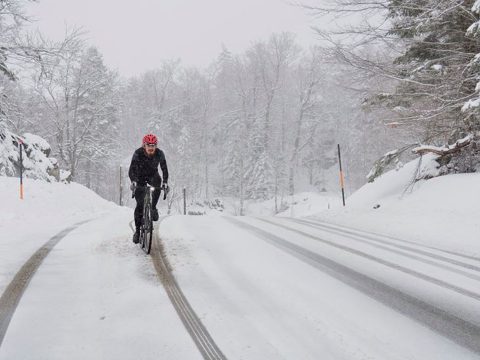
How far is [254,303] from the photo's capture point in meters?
4.06

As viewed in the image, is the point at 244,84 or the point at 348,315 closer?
the point at 348,315

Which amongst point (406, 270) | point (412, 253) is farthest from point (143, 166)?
point (412, 253)

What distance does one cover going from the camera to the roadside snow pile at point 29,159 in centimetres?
1517

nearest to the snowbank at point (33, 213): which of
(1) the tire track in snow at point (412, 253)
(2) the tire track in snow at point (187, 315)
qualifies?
(2) the tire track in snow at point (187, 315)

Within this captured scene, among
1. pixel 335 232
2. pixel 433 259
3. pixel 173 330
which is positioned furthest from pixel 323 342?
pixel 335 232

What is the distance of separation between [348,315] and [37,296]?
Result: 10.6 feet

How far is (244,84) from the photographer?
5044 centimetres

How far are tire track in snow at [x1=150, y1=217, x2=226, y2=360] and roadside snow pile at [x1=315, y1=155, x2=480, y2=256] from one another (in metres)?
4.94

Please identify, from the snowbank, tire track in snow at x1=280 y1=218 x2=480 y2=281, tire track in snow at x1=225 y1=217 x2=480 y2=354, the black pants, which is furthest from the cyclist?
tire track in snow at x1=280 y1=218 x2=480 y2=281

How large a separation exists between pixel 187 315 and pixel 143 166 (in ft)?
12.9

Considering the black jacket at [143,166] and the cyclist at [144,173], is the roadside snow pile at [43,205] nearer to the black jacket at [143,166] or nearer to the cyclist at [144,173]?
the cyclist at [144,173]

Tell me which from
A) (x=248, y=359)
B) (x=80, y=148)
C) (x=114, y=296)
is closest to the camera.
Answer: (x=248, y=359)

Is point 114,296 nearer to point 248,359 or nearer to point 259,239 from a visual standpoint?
point 248,359

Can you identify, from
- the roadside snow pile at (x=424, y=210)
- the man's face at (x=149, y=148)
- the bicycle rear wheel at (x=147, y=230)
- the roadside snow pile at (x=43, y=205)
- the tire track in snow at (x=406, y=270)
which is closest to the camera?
the tire track in snow at (x=406, y=270)
